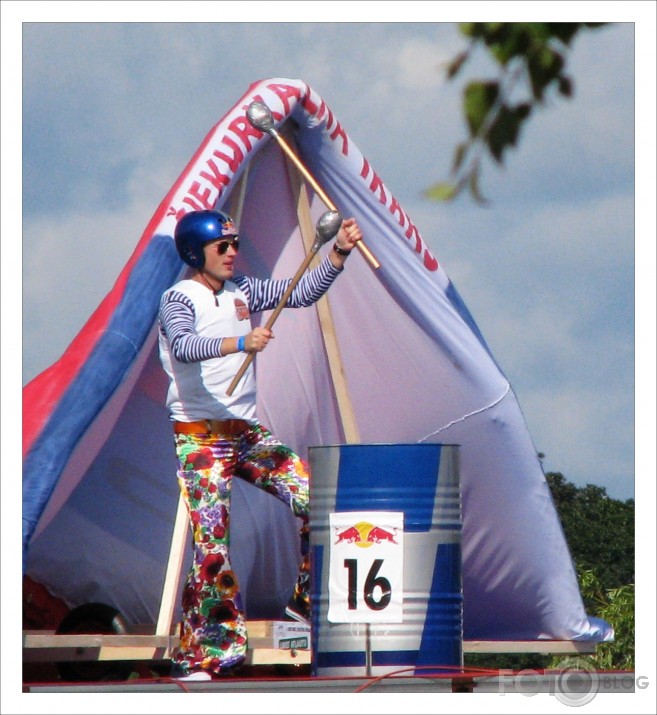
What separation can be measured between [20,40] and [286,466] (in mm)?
1725

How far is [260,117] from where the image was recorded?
6012mm

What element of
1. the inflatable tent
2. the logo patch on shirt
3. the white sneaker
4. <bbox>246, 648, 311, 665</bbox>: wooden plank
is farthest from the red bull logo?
the inflatable tent

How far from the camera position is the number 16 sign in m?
5.02

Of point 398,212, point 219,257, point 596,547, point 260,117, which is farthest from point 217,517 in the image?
point 596,547

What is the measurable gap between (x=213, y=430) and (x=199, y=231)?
2.28 feet

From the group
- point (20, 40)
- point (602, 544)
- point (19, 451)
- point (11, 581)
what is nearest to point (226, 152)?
point (20, 40)

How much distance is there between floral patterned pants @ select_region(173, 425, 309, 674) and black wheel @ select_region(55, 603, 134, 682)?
647 mm

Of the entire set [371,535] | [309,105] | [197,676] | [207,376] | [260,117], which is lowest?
[197,676]

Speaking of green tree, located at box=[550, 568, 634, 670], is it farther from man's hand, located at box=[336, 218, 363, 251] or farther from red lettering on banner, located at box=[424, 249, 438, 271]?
man's hand, located at box=[336, 218, 363, 251]

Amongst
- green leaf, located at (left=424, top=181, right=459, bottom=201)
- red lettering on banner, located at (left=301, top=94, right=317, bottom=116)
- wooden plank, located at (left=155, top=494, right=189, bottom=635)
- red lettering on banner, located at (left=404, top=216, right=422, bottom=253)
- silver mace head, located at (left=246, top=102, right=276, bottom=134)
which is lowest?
wooden plank, located at (left=155, top=494, right=189, bottom=635)

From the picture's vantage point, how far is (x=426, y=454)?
16.7ft

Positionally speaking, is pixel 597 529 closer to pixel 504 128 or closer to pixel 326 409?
pixel 326 409

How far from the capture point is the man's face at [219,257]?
5.51 metres

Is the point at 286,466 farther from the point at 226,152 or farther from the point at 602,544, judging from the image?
the point at 602,544
